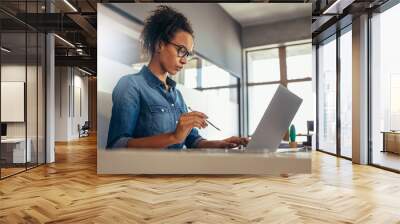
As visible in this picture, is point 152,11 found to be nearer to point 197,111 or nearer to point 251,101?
point 197,111

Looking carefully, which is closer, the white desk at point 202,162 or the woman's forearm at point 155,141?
the woman's forearm at point 155,141

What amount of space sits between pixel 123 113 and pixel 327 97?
20.7 feet

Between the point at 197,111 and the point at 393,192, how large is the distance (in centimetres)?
302

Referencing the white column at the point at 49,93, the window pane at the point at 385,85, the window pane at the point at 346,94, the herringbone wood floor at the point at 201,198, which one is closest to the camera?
the herringbone wood floor at the point at 201,198

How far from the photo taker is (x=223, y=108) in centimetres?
599

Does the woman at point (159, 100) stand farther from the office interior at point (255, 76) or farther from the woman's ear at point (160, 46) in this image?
the office interior at point (255, 76)

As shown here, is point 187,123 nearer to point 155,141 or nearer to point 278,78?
point 155,141

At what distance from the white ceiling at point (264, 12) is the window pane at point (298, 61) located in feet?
1.69

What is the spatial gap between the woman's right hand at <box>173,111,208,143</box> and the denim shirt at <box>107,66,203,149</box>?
0.22 ft

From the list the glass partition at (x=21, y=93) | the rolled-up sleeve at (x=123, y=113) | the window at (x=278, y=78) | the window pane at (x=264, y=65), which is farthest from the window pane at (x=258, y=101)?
the glass partition at (x=21, y=93)

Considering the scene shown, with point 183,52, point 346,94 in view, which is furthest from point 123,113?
point 346,94

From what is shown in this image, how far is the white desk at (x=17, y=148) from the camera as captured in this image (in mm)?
6614

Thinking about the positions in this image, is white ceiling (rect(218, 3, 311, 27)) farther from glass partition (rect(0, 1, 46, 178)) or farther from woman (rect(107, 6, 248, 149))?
glass partition (rect(0, 1, 46, 178))

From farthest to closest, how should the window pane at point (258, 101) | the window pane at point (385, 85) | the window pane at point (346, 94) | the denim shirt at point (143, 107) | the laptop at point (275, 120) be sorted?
1. the window pane at point (346, 94)
2. the window pane at point (385, 85)
3. the window pane at point (258, 101)
4. the laptop at point (275, 120)
5. the denim shirt at point (143, 107)
